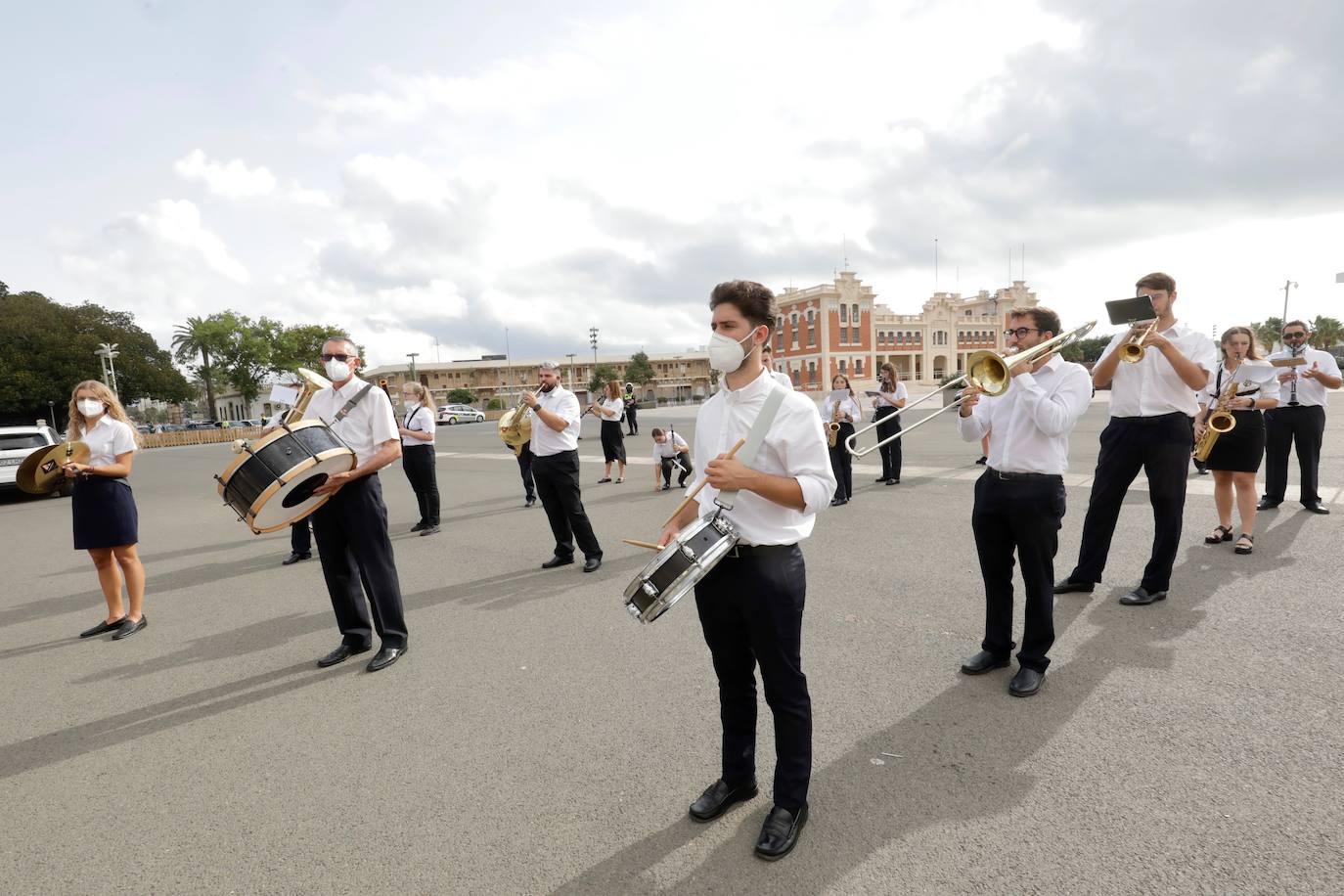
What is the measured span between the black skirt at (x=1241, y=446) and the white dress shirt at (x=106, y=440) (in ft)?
29.7

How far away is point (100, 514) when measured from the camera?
5055 millimetres

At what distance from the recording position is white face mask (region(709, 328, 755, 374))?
93.4 inches

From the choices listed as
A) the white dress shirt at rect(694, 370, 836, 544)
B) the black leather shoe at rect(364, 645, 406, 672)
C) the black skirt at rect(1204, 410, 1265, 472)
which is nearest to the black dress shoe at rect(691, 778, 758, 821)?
the white dress shirt at rect(694, 370, 836, 544)

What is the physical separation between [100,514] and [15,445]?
42.8 feet

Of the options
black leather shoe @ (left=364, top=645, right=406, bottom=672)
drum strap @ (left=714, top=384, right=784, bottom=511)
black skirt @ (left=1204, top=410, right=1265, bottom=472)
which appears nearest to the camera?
drum strap @ (left=714, top=384, right=784, bottom=511)

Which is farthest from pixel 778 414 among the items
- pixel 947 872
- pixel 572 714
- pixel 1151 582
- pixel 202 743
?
pixel 1151 582

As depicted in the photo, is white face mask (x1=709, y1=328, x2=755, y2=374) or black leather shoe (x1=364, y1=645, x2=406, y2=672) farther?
black leather shoe (x1=364, y1=645, x2=406, y2=672)

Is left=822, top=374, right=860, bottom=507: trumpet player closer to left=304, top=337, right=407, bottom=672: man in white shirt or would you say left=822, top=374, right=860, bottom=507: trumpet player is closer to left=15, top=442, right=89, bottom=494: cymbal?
left=304, top=337, right=407, bottom=672: man in white shirt

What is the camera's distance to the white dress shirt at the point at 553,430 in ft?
20.9

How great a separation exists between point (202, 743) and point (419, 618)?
5.99 ft

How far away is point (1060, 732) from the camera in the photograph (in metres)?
3.10

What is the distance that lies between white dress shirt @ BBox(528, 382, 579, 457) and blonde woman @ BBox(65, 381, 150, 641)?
3199 millimetres

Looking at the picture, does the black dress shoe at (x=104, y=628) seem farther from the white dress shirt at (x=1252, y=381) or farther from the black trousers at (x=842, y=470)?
the white dress shirt at (x=1252, y=381)

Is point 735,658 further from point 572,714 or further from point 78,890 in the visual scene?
point 78,890
